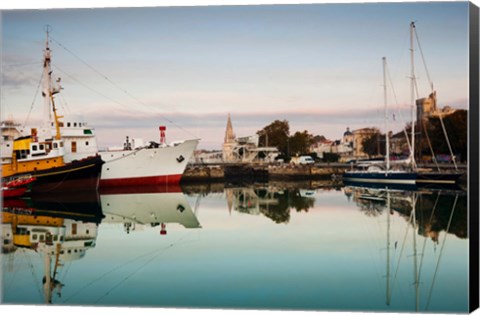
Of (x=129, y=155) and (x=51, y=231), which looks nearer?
(x=51, y=231)

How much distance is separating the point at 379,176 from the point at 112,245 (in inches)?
546

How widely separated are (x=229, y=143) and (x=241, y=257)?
13450 mm

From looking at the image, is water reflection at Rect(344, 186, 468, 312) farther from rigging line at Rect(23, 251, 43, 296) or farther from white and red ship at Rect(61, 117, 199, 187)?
white and red ship at Rect(61, 117, 199, 187)

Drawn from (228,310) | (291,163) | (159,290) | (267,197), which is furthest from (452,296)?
(291,163)

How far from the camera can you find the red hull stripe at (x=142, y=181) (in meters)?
19.7

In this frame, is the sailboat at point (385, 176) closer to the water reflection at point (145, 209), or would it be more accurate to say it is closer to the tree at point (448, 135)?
the tree at point (448, 135)

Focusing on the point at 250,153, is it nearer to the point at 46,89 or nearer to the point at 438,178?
the point at 438,178

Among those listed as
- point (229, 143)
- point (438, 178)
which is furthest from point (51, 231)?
point (438, 178)

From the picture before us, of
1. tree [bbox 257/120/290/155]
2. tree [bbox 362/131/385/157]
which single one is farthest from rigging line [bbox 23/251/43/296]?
tree [bbox 362/131/385/157]

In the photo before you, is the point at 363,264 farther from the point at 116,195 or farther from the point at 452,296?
the point at 116,195

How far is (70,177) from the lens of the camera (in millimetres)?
17250

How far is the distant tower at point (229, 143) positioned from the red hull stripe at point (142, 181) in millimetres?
2240

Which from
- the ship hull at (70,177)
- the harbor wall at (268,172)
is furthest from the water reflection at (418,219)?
the harbor wall at (268,172)

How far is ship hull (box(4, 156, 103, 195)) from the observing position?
1650 cm
